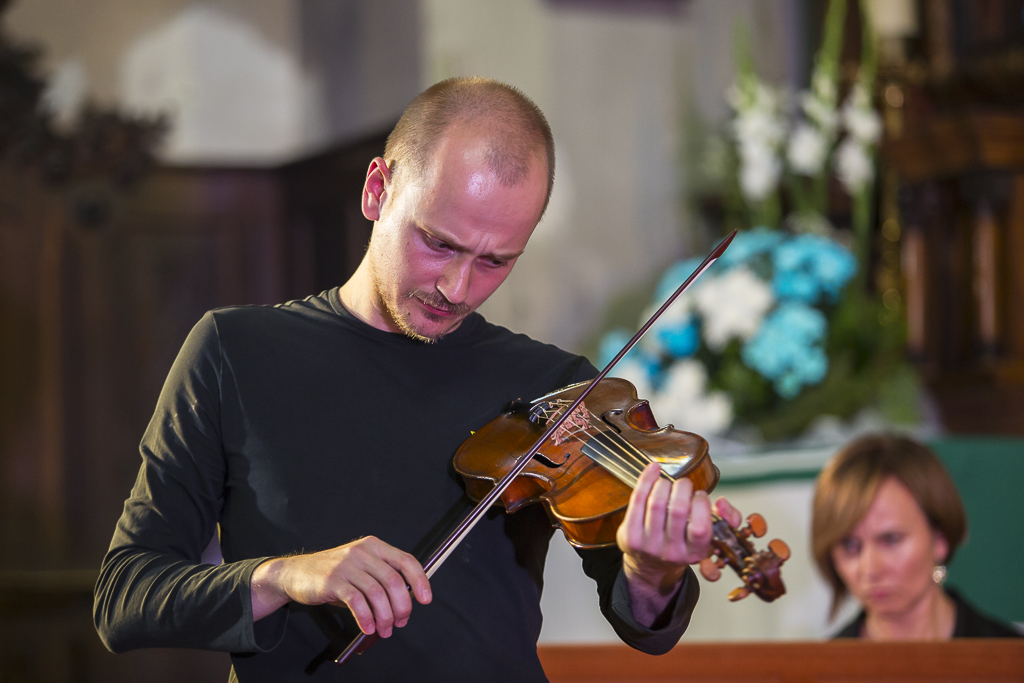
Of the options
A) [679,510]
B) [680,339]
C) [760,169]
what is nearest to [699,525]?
[679,510]

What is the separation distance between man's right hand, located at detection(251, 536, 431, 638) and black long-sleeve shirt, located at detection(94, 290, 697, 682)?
154mm

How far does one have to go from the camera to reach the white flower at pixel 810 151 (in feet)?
11.1

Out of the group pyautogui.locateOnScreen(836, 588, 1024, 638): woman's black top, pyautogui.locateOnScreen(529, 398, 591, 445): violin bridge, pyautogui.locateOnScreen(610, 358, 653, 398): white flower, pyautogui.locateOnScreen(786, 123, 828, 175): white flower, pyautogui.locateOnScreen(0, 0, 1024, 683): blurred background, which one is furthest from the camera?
pyautogui.locateOnScreen(786, 123, 828, 175): white flower

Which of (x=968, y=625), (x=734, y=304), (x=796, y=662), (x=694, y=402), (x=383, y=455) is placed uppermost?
(x=383, y=455)

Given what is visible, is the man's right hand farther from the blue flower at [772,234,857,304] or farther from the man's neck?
the blue flower at [772,234,857,304]

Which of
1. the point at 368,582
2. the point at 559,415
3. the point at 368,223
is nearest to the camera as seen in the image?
the point at 368,582

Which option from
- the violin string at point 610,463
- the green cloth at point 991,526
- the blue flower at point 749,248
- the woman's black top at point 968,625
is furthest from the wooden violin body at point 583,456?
the blue flower at point 749,248

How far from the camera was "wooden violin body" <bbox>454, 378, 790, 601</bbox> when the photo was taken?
1053 mm

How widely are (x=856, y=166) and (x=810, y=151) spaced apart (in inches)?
7.0

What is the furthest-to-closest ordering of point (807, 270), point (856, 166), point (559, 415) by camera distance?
point (856, 166)
point (807, 270)
point (559, 415)

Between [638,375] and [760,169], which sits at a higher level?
[760,169]

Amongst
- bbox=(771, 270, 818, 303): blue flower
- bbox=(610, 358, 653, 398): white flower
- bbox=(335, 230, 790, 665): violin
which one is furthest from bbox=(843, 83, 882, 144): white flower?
bbox=(335, 230, 790, 665): violin

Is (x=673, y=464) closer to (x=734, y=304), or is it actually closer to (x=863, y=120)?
(x=734, y=304)

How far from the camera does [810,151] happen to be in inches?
133
